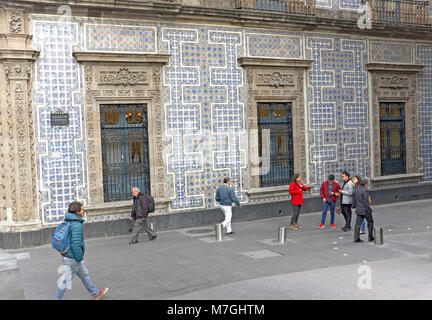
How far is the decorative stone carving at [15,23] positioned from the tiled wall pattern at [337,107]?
8.58 m

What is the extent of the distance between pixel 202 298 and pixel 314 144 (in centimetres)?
978

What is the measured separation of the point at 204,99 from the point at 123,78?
2.42 meters

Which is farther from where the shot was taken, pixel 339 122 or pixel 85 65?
pixel 339 122

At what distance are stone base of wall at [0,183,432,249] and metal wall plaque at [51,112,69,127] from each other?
254 centimetres

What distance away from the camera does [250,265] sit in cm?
951

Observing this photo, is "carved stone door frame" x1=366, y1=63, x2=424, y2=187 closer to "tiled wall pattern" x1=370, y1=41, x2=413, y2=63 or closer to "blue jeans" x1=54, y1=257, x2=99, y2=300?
"tiled wall pattern" x1=370, y1=41, x2=413, y2=63

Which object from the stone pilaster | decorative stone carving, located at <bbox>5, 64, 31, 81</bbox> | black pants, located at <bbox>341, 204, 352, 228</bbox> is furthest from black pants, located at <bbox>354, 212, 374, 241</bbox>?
decorative stone carving, located at <bbox>5, 64, 31, 81</bbox>

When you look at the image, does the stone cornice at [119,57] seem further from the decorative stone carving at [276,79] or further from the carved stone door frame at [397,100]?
the carved stone door frame at [397,100]

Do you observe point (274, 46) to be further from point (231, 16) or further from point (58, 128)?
point (58, 128)

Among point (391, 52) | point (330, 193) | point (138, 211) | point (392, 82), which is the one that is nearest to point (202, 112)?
point (138, 211)

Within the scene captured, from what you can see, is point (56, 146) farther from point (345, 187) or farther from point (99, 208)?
point (345, 187)

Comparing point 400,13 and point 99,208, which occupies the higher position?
point 400,13
